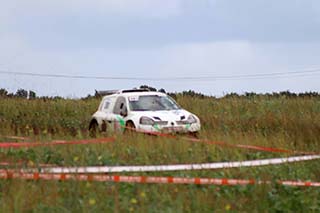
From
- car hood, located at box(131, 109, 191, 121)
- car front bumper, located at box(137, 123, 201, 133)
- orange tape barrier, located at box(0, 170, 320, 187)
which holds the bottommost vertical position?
orange tape barrier, located at box(0, 170, 320, 187)

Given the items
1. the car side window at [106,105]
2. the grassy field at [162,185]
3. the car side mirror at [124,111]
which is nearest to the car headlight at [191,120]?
the car side mirror at [124,111]

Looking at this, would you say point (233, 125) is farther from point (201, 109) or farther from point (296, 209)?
point (296, 209)

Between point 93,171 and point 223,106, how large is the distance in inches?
730

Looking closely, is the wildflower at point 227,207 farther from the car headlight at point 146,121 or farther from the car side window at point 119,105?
the car side window at point 119,105

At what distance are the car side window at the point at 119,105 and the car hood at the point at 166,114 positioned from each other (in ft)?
3.26

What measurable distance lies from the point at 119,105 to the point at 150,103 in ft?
3.60

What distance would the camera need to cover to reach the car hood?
15578 mm

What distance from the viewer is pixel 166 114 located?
15.9m

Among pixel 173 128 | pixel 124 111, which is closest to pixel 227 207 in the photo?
pixel 173 128

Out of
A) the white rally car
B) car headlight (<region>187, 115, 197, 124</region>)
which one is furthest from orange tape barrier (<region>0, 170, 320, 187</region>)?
car headlight (<region>187, 115, 197, 124</region>)

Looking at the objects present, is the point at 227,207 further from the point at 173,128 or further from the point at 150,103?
the point at 150,103

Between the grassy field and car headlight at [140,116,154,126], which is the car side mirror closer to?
car headlight at [140,116,154,126]

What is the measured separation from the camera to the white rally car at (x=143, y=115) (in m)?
15.3

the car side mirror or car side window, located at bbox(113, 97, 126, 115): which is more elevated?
car side window, located at bbox(113, 97, 126, 115)
